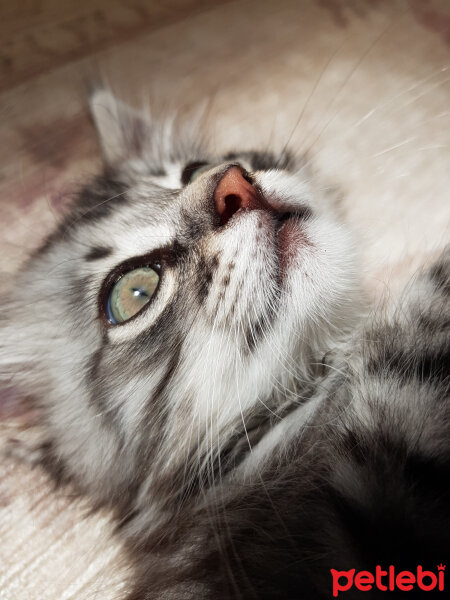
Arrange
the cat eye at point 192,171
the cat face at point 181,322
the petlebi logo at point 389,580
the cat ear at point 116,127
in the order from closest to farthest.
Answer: the petlebi logo at point 389,580 < the cat face at point 181,322 < the cat eye at point 192,171 < the cat ear at point 116,127

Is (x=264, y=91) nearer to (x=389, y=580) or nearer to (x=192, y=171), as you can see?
(x=192, y=171)

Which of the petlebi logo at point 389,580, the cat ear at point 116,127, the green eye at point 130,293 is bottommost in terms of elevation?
the petlebi logo at point 389,580

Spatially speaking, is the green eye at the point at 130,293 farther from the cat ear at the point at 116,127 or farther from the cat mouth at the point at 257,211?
the cat ear at the point at 116,127

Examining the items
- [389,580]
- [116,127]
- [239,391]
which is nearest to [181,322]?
[239,391]

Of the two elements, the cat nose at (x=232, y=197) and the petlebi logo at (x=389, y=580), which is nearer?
the petlebi logo at (x=389, y=580)

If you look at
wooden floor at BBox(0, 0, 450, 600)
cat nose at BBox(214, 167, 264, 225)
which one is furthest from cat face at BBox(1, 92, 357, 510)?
wooden floor at BBox(0, 0, 450, 600)

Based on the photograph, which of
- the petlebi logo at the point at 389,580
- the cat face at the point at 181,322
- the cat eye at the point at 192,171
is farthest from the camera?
the cat eye at the point at 192,171

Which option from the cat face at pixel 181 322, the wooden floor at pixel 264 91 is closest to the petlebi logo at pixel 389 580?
the cat face at pixel 181 322
